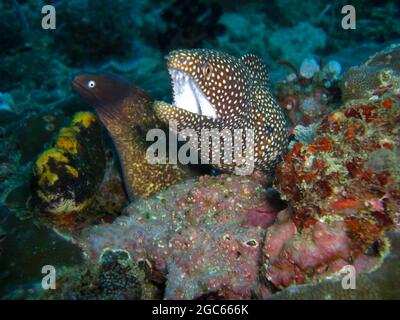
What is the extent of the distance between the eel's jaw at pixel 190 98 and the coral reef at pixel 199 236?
966 millimetres

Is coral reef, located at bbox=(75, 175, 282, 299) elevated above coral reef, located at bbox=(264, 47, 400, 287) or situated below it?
below

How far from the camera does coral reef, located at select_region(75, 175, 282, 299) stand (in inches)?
122

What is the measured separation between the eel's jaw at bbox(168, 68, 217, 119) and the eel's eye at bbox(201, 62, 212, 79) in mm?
150

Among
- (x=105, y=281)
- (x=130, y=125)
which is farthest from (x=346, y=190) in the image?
(x=130, y=125)

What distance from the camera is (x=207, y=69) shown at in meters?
3.46

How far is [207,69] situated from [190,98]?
38 centimetres

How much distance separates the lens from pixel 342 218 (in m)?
2.44

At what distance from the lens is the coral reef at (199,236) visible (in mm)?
3109

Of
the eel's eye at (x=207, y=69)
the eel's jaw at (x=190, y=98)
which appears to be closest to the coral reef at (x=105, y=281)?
the eel's jaw at (x=190, y=98)
